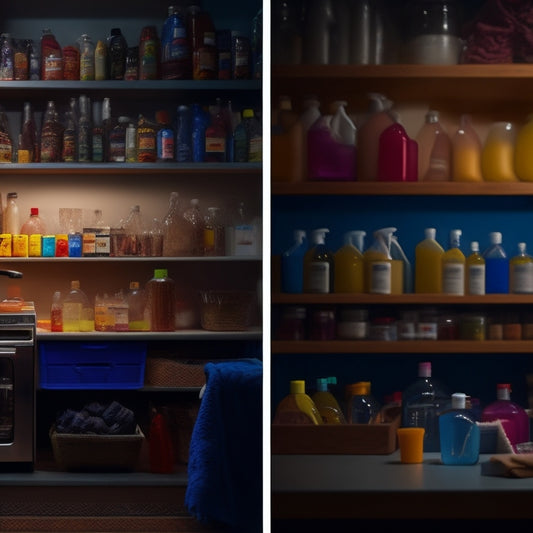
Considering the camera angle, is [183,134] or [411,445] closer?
[411,445]

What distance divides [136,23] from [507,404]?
1064mm

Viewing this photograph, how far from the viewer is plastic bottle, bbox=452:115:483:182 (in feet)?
5.66

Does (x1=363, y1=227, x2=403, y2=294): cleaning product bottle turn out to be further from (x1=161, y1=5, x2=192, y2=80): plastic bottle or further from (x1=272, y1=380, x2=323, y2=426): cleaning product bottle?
(x1=161, y1=5, x2=192, y2=80): plastic bottle

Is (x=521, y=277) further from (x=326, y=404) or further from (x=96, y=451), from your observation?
(x=96, y=451)

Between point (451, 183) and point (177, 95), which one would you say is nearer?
point (451, 183)

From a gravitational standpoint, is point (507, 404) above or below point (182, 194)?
below

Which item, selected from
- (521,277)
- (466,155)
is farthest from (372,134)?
(521,277)

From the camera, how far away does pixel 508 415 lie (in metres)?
1.79

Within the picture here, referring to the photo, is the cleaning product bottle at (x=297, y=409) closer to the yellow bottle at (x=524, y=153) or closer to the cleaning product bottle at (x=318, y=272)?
the cleaning product bottle at (x=318, y=272)

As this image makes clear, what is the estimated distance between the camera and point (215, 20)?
180 cm

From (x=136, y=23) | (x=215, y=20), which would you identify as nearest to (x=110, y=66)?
(x=136, y=23)

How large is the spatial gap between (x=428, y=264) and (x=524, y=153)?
0.94ft

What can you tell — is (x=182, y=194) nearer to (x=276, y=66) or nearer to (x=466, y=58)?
(x=276, y=66)

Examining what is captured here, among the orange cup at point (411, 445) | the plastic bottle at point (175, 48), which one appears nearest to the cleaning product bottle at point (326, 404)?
the orange cup at point (411, 445)
